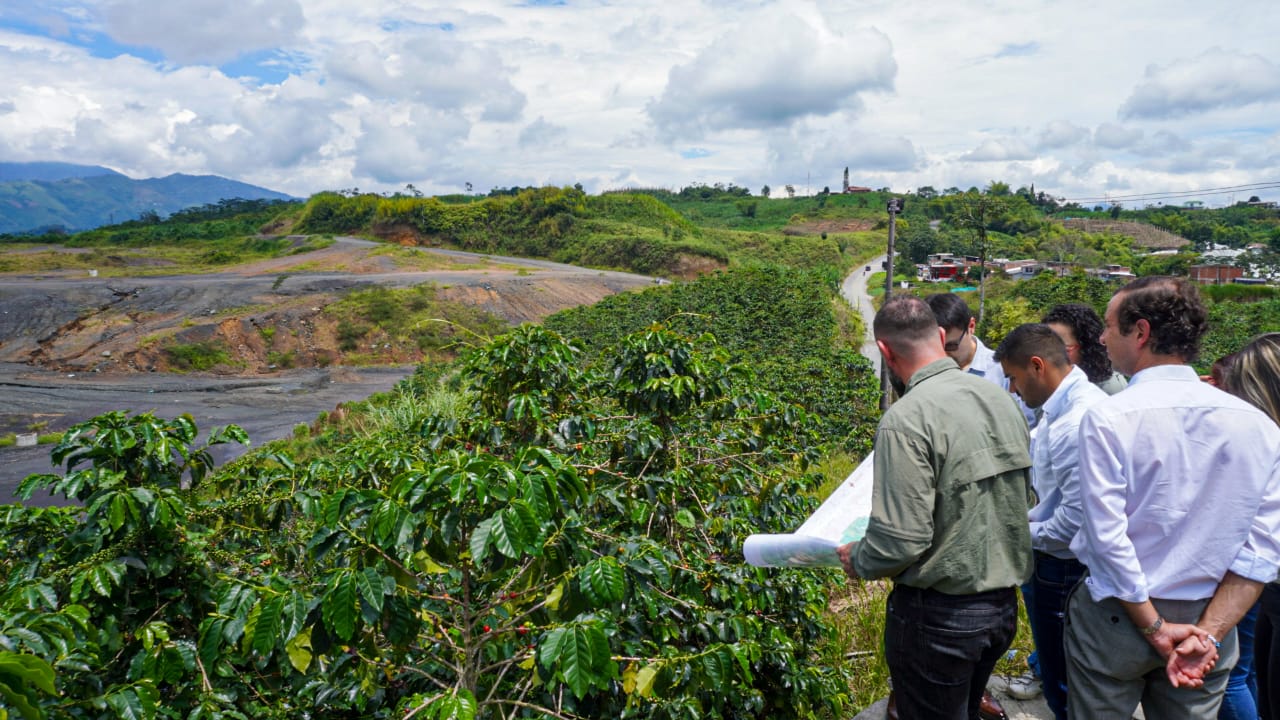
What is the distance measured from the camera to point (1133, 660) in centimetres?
183

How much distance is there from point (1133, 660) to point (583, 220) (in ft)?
143

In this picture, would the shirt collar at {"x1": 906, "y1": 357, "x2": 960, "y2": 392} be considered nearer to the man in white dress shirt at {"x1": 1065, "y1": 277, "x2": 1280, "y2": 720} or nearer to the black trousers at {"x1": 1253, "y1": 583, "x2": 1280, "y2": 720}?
the man in white dress shirt at {"x1": 1065, "y1": 277, "x2": 1280, "y2": 720}

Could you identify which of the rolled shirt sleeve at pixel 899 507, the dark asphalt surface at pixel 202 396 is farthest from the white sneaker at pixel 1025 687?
the dark asphalt surface at pixel 202 396

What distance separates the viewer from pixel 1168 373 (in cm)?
187

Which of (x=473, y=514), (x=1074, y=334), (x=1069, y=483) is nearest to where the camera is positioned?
(x=473, y=514)

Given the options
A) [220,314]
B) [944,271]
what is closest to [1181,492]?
[220,314]

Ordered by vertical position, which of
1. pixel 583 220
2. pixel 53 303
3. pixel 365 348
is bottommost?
pixel 365 348

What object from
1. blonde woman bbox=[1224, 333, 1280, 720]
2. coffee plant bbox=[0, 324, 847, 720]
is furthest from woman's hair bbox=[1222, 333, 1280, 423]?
coffee plant bbox=[0, 324, 847, 720]

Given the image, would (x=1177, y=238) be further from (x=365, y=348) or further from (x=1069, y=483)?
(x=1069, y=483)

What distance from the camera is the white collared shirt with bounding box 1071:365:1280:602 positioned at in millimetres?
1754

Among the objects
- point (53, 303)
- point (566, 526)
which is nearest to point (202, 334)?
point (53, 303)

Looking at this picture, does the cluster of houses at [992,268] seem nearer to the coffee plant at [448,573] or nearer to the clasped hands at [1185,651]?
the coffee plant at [448,573]

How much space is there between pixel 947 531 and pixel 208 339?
81.3 ft

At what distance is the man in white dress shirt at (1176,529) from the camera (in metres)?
1.76
